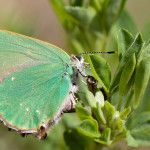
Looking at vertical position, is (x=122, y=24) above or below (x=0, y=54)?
above

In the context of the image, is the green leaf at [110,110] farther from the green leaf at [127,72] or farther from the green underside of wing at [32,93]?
the green underside of wing at [32,93]

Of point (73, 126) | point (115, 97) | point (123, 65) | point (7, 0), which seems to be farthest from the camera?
point (7, 0)

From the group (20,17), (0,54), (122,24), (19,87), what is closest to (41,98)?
(19,87)

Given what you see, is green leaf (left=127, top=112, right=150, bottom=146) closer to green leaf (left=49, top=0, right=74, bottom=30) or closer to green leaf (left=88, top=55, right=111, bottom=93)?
green leaf (left=88, top=55, right=111, bottom=93)

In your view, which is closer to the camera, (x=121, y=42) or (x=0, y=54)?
(x=121, y=42)

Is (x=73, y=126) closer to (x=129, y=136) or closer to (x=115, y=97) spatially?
(x=115, y=97)

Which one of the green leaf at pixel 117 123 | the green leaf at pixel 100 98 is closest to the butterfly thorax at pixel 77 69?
the green leaf at pixel 100 98

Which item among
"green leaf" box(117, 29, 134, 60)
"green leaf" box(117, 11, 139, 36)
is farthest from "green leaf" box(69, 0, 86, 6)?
"green leaf" box(117, 29, 134, 60)
